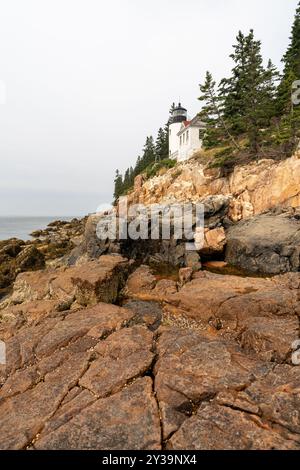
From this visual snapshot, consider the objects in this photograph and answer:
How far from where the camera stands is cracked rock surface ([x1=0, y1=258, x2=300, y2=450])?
6.84 meters

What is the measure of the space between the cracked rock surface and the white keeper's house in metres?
47.7

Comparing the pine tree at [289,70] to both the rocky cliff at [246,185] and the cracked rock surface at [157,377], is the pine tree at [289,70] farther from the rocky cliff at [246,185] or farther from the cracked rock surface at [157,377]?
the cracked rock surface at [157,377]

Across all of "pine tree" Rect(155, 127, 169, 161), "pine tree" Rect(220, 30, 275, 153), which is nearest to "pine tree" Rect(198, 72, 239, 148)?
"pine tree" Rect(220, 30, 275, 153)

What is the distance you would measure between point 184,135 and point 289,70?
2527 centimetres

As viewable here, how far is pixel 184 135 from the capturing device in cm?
6331

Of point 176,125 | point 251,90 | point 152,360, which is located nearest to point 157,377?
point 152,360

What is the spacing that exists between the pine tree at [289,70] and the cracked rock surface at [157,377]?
3215cm

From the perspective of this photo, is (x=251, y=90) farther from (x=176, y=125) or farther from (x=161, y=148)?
(x=161, y=148)

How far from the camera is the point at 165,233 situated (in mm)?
26047

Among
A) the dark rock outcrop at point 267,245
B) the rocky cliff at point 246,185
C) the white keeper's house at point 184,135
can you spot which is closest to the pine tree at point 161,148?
the white keeper's house at point 184,135

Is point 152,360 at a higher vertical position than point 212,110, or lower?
lower

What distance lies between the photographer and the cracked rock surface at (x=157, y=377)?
6.84m

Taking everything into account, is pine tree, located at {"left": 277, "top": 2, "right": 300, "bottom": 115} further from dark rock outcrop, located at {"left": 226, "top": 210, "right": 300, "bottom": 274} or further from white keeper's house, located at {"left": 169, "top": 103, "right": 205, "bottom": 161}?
dark rock outcrop, located at {"left": 226, "top": 210, "right": 300, "bottom": 274}
